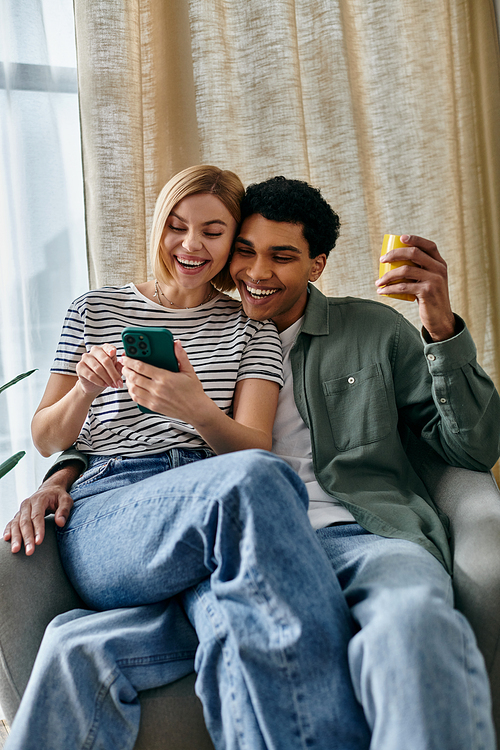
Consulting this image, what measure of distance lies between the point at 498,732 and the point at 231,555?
0.49 metres

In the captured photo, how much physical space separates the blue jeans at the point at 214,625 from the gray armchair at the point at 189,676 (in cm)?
4

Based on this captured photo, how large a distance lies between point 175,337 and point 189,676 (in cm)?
71

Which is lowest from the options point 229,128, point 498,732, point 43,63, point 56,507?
point 498,732

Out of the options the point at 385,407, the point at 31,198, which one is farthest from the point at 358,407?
the point at 31,198

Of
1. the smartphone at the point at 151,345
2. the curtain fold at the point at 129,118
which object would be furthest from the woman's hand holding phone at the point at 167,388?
the curtain fold at the point at 129,118

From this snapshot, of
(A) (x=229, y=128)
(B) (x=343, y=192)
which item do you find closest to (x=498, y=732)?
(B) (x=343, y=192)

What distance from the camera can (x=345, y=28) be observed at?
72.8 inches

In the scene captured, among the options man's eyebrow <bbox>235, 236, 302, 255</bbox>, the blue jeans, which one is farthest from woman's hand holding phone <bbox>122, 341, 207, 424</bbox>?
man's eyebrow <bbox>235, 236, 302, 255</bbox>

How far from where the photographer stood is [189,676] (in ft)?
3.05

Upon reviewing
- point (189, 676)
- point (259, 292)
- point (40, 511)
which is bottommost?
point (189, 676)

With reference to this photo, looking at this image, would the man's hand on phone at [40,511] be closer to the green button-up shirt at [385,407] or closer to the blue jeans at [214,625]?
the blue jeans at [214,625]

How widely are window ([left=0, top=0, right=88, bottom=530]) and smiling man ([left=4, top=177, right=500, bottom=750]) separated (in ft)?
1.75

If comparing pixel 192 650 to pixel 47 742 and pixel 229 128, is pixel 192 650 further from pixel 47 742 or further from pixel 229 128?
pixel 229 128

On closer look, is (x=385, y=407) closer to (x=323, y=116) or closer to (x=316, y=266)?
(x=316, y=266)
